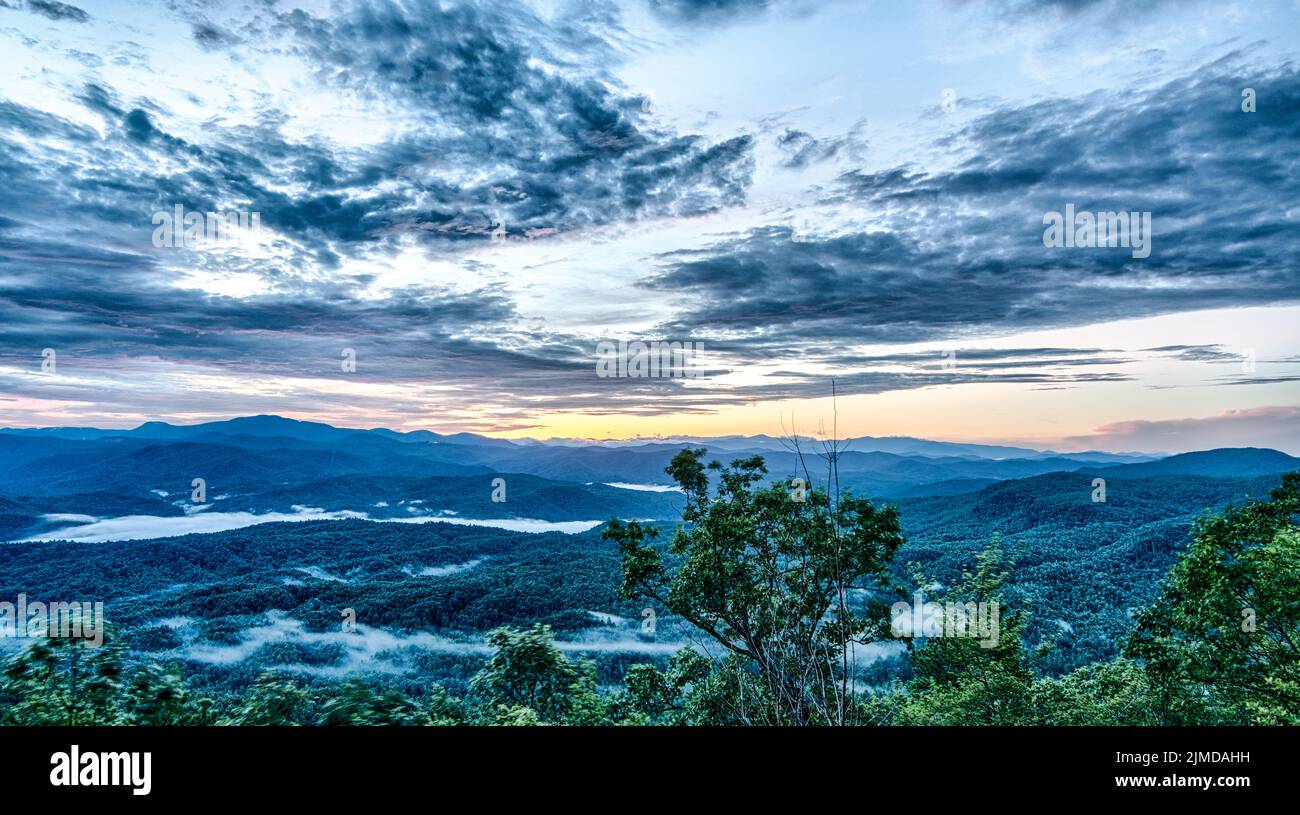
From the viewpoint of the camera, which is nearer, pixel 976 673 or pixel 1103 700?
pixel 1103 700

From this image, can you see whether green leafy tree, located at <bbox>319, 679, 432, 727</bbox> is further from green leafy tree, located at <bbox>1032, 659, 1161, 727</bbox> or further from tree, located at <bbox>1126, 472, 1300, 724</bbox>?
green leafy tree, located at <bbox>1032, 659, 1161, 727</bbox>

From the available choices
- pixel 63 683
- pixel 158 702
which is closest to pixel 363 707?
pixel 158 702

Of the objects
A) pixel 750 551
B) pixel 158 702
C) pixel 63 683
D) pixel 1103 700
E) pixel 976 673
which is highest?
pixel 63 683

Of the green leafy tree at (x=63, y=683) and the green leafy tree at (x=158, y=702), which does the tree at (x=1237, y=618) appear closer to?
the green leafy tree at (x=158, y=702)

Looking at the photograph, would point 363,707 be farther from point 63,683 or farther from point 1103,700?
point 1103,700

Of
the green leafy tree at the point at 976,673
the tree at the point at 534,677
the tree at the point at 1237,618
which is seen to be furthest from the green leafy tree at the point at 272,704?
the tree at the point at 1237,618

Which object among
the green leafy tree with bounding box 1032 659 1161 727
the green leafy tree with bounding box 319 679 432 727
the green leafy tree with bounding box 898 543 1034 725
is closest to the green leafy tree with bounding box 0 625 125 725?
the green leafy tree with bounding box 319 679 432 727
